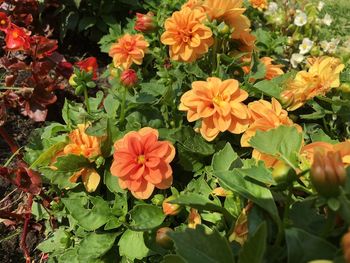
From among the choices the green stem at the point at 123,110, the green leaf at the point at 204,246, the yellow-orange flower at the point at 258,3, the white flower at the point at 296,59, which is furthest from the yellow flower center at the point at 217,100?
the yellow-orange flower at the point at 258,3

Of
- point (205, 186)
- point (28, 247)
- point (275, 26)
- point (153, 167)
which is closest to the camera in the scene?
point (153, 167)

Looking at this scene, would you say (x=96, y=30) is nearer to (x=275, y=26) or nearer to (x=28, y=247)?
(x=275, y=26)

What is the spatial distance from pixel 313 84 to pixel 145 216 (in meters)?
0.74

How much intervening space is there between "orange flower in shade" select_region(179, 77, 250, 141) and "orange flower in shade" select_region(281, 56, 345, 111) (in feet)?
0.66

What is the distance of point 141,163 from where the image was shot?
137 centimetres

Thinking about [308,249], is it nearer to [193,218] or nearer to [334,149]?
[334,149]

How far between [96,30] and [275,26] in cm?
112

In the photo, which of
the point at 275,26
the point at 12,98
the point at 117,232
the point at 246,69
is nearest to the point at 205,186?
the point at 117,232

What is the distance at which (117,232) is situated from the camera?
1.54 metres

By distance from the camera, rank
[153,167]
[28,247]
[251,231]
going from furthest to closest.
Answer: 1. [28,247]
2. [153,167]
3. [251,231]

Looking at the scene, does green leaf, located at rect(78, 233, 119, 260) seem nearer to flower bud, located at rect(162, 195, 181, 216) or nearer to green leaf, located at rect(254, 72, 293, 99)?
flower bud, located at rect(162, 195, 181, 216)

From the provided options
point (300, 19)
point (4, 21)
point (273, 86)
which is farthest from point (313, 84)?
point (4, 21)

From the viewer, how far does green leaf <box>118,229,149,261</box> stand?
56.0 inches

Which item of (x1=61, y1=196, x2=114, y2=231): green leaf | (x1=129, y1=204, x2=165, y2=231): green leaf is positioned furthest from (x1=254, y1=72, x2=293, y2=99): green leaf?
(x1=61, y1=196, x2=114, y2=231): green leaf
